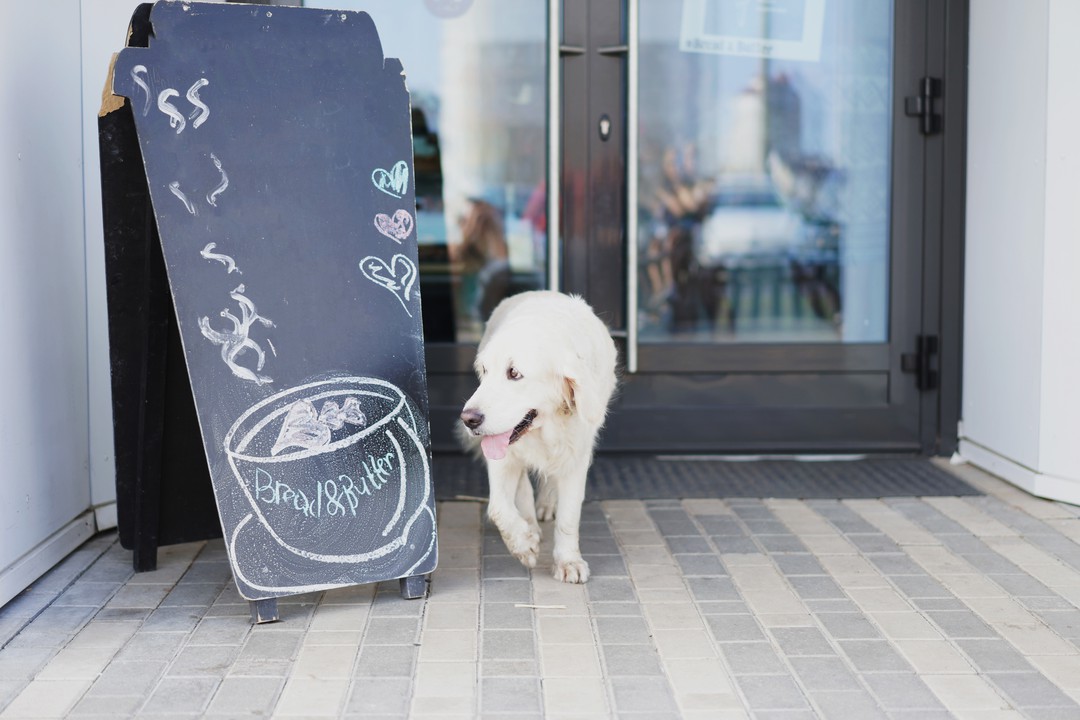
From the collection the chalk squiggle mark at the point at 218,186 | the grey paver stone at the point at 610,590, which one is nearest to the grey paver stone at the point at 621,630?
the grey paver stone at the point at 610,590

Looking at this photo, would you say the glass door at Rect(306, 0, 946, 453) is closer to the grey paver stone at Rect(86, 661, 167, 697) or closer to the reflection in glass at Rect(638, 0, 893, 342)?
the reflection in glass at Rect(638, 0, 893, 342)

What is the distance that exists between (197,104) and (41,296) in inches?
39.2

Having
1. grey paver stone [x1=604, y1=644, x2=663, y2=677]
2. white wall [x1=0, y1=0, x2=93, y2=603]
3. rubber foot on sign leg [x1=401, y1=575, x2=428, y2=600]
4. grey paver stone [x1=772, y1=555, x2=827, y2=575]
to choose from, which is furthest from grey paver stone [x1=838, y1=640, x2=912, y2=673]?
white wall [x1=0, y1=0, x2=93, y2=603]

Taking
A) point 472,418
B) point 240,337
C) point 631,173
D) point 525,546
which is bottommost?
point 525,546

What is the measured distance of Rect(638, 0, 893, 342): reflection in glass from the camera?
568 centimetres

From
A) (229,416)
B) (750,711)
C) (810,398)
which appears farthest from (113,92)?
(810,398)

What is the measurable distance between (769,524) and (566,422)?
1.18m

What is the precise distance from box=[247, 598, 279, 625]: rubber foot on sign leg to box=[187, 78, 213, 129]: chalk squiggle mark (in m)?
1.43

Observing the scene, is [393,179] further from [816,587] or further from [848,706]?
[848,706]

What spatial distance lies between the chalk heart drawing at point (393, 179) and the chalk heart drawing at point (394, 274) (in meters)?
0.21

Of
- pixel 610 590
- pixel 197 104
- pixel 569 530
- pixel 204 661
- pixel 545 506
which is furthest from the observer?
pixel 545 506

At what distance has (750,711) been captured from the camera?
2.87 m

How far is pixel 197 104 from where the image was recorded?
354 centimetres

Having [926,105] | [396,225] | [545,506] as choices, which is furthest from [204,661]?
[926,105]
